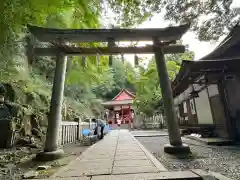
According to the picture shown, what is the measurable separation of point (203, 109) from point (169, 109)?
4585mm

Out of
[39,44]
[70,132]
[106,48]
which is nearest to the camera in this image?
[106,48]

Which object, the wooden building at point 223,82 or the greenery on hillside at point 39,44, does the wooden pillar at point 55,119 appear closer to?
the greenery on hillside at point 39,44

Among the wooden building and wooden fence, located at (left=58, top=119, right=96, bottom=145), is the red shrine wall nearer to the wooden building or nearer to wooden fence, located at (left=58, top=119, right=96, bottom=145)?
wooden fence, located at (left=58, top=119, right=96, bottom=145)

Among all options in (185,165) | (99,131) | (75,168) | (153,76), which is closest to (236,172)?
(185,165)

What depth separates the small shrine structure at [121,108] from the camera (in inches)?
1032

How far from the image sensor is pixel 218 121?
24.3ft

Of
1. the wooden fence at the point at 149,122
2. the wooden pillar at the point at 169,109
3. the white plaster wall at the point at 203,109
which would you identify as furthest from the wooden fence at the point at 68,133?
the wooden fence at the point at 149,122

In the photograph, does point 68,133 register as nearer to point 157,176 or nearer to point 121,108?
point 157,176

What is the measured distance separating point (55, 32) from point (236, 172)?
5574 mm

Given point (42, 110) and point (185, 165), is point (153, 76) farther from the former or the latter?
point (185, 165)

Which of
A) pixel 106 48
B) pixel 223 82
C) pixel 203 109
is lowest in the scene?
pixel 203 109

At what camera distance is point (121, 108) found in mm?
27422

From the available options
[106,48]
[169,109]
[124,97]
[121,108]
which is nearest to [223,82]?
[169,109]

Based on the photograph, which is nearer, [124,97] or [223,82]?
[223,82]
